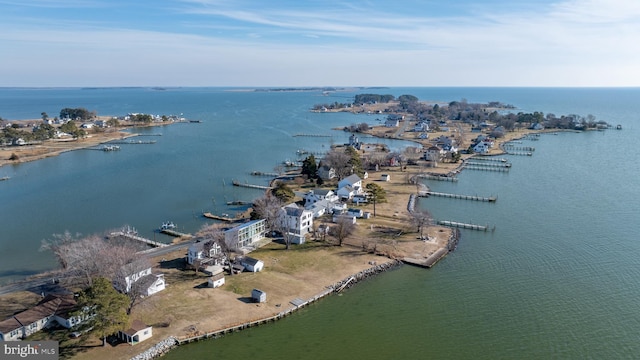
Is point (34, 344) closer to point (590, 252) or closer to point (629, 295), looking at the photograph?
point (629, 295)

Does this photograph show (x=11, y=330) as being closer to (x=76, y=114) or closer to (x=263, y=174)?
(x=263, y=174)

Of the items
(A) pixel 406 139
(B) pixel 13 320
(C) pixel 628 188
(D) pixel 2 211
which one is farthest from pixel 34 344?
(A) pixel 406 139

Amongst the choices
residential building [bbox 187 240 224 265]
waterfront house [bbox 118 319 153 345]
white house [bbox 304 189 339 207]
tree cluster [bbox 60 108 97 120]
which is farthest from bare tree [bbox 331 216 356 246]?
tree cluster [bbox 60 108 97 120]

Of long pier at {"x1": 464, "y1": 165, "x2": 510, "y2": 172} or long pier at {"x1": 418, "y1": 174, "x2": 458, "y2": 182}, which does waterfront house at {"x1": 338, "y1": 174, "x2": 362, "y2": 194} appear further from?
long pier at {"x1": 464, "y1": 165, "x2": 510, "y2": 172}

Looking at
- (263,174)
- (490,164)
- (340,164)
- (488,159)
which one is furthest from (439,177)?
(263,174)

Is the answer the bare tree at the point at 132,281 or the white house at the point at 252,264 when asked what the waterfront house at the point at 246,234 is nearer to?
the white house at the point at 252,264
